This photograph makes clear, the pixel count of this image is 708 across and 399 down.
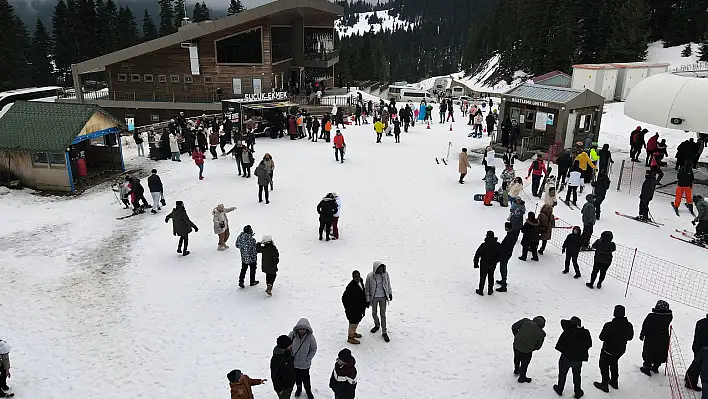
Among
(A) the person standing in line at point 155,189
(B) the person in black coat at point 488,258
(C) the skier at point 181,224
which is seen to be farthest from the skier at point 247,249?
(A) the person standing in line at point 155,189

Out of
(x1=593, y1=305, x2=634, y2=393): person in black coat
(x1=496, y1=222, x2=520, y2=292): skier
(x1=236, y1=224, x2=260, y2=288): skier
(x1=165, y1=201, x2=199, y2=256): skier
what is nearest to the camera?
(x1=593, y1=305, x2=634, y2=393): person in black coat

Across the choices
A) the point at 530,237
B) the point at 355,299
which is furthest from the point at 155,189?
the point at 530,237

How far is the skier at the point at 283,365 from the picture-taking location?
630 centimetres

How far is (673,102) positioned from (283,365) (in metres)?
17.1

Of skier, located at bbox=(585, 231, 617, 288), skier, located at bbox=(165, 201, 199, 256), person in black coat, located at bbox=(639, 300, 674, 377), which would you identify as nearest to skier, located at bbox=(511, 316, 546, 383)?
person in black coat, located at bbox=(639, 300, 674, 377)

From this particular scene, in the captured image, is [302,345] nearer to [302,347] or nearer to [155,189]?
[302,347]

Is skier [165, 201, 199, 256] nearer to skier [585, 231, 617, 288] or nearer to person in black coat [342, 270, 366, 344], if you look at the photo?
person in black coat [342, 270, 366, 344]

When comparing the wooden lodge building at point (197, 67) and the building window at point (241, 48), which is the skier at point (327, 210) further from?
the building window at point (241, 48)

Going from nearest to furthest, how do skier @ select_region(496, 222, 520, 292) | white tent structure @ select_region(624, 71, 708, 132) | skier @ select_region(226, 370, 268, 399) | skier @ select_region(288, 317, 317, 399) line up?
skier @ select_region(226, 370, 268, 399), skier @ select_region(288, 317, 317, 399), skier @ select_region(496, 222, 520, 292), white tent structure @ select_region(624, 71, 708, 132)

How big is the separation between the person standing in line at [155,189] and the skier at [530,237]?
9893mm

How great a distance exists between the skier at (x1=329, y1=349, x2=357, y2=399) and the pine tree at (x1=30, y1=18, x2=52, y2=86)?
77113 mm

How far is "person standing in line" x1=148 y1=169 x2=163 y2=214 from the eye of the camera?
14383mm

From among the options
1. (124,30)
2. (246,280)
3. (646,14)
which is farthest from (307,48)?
(124,30)

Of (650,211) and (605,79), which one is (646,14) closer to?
(605,79)
